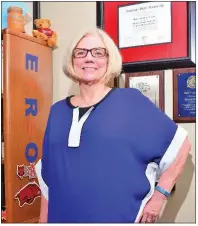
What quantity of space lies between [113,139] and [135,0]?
1.13 metres

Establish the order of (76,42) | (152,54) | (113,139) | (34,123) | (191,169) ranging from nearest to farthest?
(113,139) → (76,42) → (191,169) → (152,54) → (34,123)

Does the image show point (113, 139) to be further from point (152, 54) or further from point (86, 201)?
point (152, 54)

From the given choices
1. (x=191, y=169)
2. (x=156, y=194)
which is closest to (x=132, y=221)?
(x=156, y=194)

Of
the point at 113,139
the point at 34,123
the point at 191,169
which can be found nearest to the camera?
the point at 113,139

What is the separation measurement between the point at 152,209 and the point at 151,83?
0.89 metres

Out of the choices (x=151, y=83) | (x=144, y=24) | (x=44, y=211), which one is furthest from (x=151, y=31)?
(x=44, y=211)

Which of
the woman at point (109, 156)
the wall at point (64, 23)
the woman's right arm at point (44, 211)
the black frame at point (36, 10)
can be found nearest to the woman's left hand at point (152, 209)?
the woman at point (109, 156)

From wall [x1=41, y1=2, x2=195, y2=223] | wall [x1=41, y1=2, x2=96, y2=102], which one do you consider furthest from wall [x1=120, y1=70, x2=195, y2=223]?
wall [x1=41, y1=2, x2=96, y2=102]

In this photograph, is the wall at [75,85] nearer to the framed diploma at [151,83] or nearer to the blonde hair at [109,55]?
the framed diploma at [151,83]

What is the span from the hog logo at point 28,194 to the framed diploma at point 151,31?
38.8 inches

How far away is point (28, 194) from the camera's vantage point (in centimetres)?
211

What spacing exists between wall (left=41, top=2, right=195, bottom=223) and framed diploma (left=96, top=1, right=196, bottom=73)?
10cm

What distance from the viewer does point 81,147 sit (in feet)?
4.60

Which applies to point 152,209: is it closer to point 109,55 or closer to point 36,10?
point 109,55
